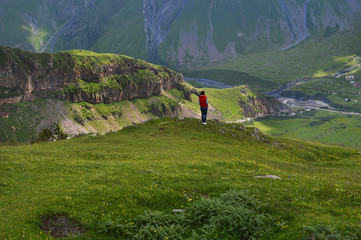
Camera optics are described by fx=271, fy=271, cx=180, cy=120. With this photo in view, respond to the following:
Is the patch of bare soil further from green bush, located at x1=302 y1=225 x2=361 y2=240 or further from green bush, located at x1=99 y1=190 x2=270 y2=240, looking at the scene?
green bush, located at x1=302 y1=225 x2=361 y2=240

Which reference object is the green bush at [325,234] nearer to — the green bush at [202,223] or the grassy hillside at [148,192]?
the grassy hillside at [148,192]

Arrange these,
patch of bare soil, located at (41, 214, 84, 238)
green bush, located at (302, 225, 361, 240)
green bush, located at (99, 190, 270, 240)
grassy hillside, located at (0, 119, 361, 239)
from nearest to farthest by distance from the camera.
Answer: green bush, located at (302, 225, 361, 240) → patch of bare soil, located at (41, 214, 84, 238) → green bush, located at (99, 190, 270, 240) → grassy hillside, located at (0, 119, 361, 239)

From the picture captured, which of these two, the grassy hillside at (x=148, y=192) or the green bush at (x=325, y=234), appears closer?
the green bush at (x=325, y=234)

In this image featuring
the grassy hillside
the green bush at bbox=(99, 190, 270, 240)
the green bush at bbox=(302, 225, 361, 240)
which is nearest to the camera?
the green bush at bbox=(302, 225, 361, 240)

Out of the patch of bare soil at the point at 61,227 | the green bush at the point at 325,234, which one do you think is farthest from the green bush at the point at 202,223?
the green bush at the point at 325,234

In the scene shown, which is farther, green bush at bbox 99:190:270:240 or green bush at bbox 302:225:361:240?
green bush at bbox 99:190:270:240

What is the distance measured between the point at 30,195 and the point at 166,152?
867 inches

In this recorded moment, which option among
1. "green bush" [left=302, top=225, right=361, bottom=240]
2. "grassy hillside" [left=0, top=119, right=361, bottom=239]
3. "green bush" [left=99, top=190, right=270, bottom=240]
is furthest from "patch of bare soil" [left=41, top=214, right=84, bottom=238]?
"green bush" [left=302, top=225, right=361, bottom=240]

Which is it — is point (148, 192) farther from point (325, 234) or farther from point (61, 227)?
point (325, 234)

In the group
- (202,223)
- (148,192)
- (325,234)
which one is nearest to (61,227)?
(148,192)

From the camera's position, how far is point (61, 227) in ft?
64.4

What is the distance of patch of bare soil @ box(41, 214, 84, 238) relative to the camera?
19.0m

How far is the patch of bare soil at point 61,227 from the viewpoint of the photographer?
19.0 meters

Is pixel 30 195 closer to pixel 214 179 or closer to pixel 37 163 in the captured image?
pixel 37 163
